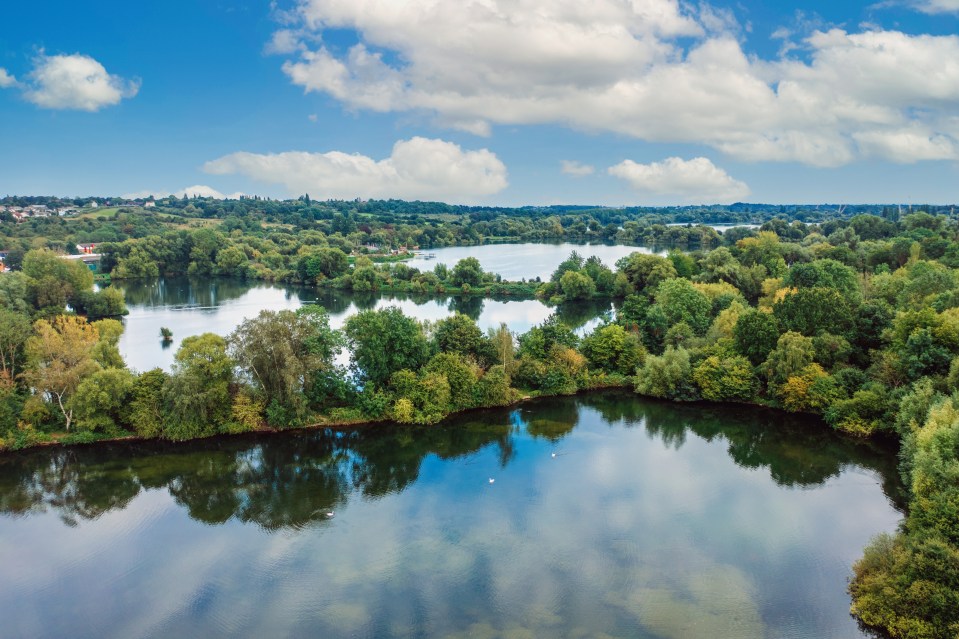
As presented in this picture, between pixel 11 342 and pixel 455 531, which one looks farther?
pixel 11 342

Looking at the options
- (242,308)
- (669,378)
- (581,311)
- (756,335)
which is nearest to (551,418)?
(669,378)

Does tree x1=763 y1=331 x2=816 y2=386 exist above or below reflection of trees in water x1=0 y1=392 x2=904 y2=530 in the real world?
above

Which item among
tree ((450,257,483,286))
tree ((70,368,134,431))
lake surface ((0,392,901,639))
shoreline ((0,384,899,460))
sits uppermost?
tree ((450,257,483,286))

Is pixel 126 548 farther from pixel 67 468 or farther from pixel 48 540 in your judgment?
pixel 67 468

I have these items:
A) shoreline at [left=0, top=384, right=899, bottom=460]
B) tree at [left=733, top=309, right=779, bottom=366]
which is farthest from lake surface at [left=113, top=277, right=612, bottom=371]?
tree at [left=733, top=309, right=779, bottom=366]

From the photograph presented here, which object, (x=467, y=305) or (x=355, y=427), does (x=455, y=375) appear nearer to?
(x=355, y=427)

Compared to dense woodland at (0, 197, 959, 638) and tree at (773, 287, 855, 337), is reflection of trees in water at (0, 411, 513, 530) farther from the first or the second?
tree at (773, 287, 855, 337)

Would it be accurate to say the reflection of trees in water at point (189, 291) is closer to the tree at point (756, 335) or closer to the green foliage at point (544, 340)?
the green foliage at point (544, 340)
